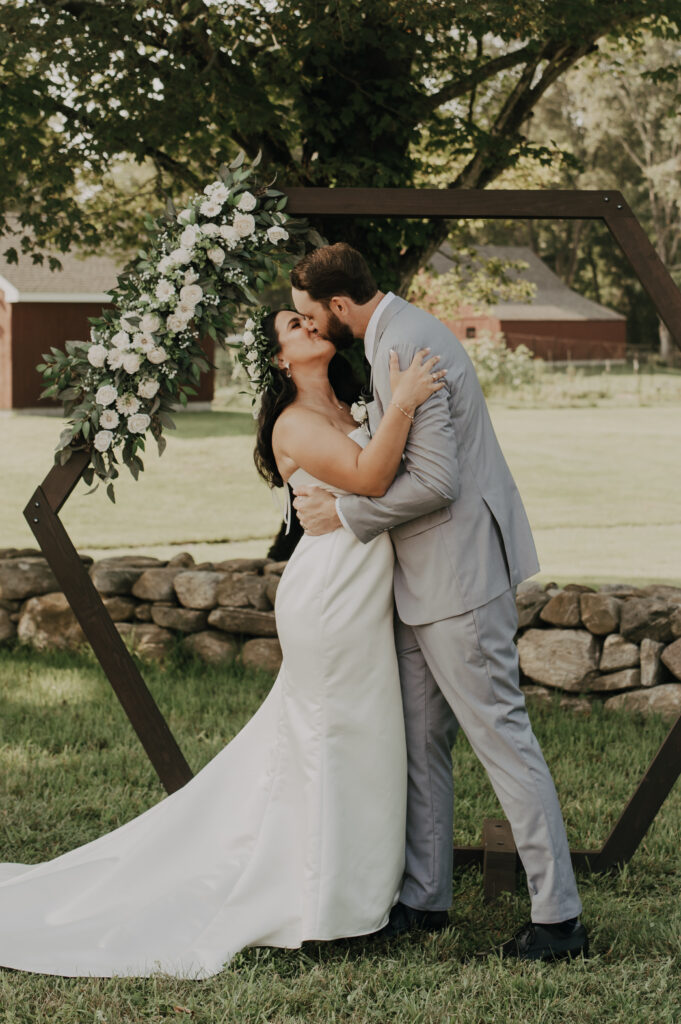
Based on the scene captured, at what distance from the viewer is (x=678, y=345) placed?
379 centimetres

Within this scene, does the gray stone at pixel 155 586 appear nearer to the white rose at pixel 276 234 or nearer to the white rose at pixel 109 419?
the white rose at pixel 109 419

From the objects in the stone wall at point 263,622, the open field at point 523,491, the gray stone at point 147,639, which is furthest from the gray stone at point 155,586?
the open field at point 523,491

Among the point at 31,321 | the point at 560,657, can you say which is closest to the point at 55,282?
the point at 31,321

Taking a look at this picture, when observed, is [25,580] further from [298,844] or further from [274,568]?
[298,844]

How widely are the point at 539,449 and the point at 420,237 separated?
643 inches

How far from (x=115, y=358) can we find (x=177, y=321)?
0.88ft

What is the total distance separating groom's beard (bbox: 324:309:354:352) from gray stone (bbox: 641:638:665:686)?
3.14 m

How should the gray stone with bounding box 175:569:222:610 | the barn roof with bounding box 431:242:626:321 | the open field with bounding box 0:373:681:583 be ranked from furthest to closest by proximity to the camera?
1. the barn roof with bounding box 431:242:626:321
2. the open field with bounding box 0:373:681:583
3. the gray stone with bounding box 175:569:222:610

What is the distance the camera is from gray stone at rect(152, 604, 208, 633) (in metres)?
6.79

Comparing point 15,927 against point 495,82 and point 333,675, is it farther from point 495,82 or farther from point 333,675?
point 495,82

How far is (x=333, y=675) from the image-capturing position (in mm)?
3453

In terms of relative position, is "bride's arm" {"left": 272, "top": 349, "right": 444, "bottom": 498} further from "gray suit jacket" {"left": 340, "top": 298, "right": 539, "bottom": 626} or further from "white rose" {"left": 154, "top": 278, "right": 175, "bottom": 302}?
"white rose" {"left": 154, "top": 278, "right": 175, "bottom": 302}

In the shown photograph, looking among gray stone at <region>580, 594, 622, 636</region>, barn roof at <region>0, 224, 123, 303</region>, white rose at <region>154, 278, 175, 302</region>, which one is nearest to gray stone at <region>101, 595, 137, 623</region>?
gray stone at <region>580, 594, 622, 636</region>

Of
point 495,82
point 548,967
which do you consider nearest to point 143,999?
point 548,967
